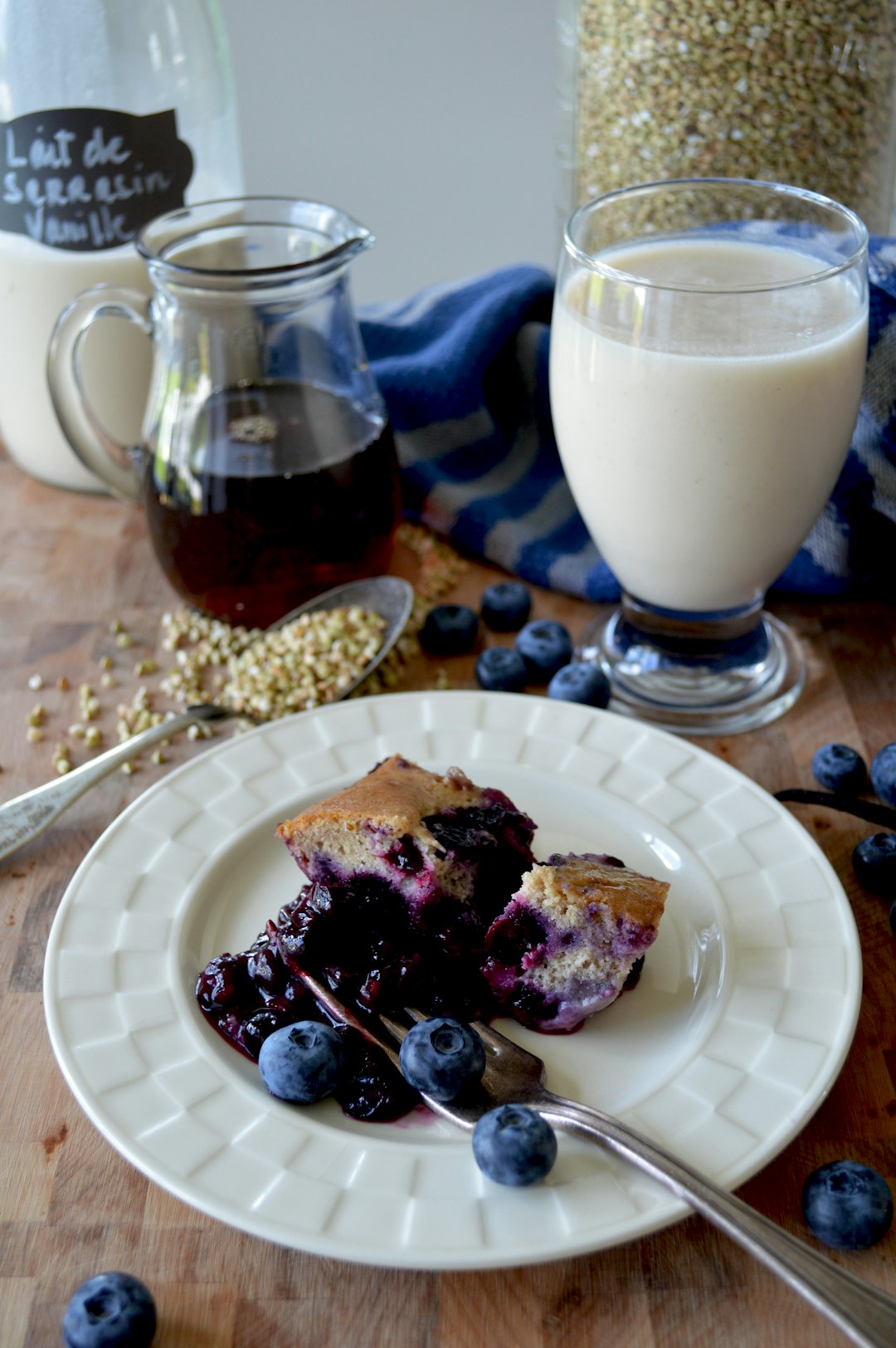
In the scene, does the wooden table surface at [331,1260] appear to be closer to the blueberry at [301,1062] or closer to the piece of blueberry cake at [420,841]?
the blueberry at [301,1062]

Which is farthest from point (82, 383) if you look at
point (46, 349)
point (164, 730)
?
point (164, 730)

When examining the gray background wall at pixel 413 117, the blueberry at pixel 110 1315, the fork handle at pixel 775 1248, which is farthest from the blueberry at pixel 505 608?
the gray background wall at pixel 413 117

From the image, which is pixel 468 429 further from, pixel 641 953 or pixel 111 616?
pixel 641 953

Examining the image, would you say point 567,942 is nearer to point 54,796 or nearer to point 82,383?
point 54,796

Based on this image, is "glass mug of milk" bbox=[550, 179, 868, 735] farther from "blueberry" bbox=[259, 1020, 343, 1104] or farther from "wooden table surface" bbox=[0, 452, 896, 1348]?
"blueberry" bbox=[259, 1020, 343, 1104]

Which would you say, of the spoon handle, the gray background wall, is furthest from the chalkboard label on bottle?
the gray background wall
